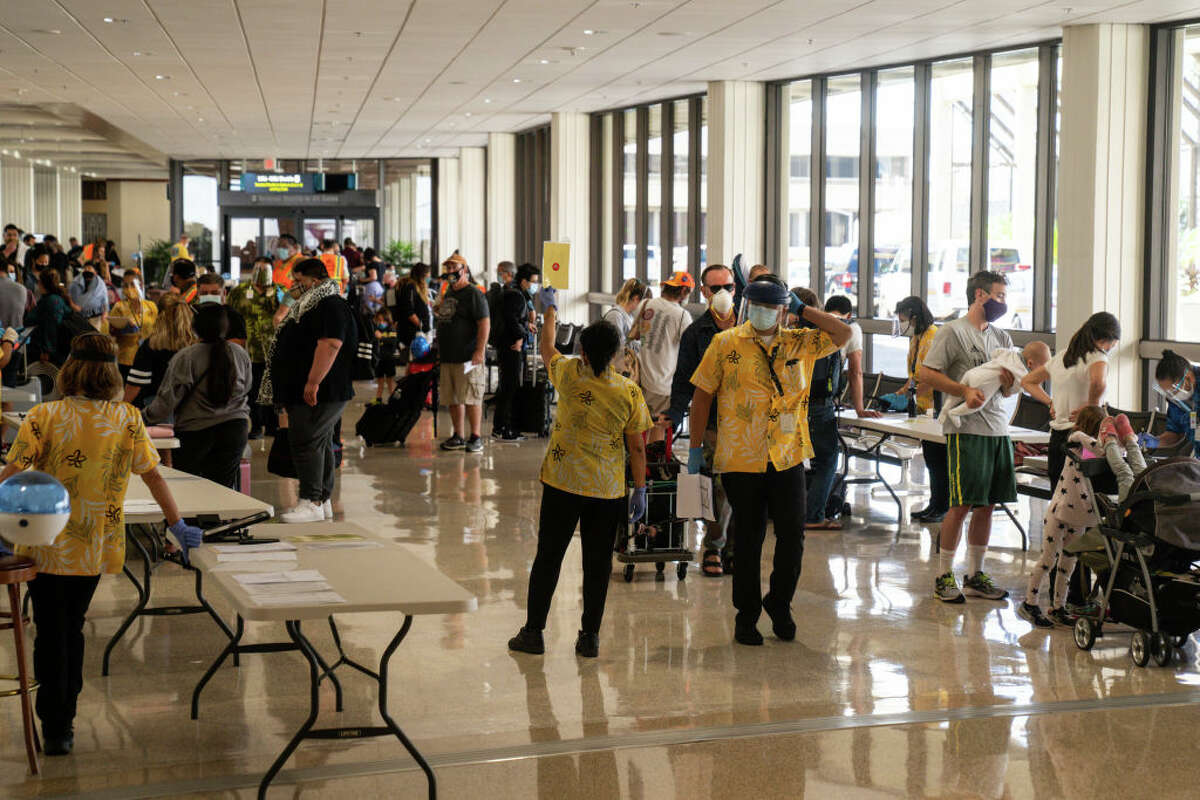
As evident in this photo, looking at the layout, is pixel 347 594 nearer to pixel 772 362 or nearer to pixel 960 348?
pixel 772 362

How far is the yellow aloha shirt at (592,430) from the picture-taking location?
211 inches

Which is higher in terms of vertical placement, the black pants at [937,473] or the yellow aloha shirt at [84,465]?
the yellow aloha shirt at [84,465]

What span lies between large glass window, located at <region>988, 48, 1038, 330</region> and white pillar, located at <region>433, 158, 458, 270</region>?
1963 centimetres

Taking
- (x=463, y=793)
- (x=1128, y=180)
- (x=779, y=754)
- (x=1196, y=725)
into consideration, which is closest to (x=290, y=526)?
(x=463, y=793)

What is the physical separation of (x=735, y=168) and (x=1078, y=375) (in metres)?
9.45

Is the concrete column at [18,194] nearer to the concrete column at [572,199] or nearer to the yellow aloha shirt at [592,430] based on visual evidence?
the concrete column at [572,199]

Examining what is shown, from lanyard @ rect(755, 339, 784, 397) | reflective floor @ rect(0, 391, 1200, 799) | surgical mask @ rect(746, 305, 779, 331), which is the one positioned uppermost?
surgical mask @ rect(746, 305, 779, 331)

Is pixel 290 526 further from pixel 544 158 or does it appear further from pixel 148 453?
pixel 544 158

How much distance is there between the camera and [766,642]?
5.87m

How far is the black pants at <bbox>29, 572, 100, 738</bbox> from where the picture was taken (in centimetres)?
422

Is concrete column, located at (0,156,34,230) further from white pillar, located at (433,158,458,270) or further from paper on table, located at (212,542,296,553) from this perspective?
paper on table, located at (212,542,296,553)

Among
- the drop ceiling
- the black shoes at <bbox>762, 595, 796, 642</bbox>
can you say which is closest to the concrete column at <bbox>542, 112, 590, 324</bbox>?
the drop ceiling

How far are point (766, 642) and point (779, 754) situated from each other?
1.42 meters

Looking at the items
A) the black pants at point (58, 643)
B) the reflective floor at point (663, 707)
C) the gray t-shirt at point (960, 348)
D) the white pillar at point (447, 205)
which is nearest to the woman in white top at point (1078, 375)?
the gray t-shirt at point (960, 348)
